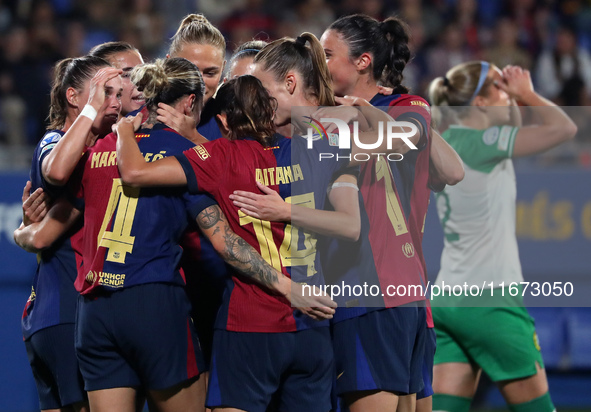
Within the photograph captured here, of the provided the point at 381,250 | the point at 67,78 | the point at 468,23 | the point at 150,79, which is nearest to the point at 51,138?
the point at 67,78

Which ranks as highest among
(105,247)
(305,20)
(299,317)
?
(305,20)

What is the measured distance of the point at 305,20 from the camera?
10.6 metres

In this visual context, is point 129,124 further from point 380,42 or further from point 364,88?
point 380,42

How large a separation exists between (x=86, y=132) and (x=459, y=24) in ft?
27.7

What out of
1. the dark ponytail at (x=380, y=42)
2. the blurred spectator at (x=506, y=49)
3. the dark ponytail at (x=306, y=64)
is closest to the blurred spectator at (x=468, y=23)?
the blurred spectator at (x=506, y=49)

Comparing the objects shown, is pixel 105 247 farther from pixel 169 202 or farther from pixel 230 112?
pixel 230 112

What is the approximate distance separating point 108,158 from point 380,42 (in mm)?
1599

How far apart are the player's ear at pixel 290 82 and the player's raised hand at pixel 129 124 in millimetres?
719

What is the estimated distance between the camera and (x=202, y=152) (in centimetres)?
329

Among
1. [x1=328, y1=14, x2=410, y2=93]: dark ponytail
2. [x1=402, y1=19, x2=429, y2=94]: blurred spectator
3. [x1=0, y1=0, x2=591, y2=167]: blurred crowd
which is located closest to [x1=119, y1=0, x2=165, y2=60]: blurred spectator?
[x1=0, y1=0, x2=591, y2=167]: blurred crowd

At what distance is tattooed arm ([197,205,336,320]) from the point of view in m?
3.25

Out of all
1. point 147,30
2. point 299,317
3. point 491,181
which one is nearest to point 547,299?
point 491,181

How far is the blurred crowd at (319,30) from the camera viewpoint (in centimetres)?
936

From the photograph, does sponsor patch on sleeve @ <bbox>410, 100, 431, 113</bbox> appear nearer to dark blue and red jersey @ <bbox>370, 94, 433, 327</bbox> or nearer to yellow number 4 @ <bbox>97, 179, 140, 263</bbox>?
dark blue and red jersey @ <bbox>370, 94, 433, 327</bbox>
